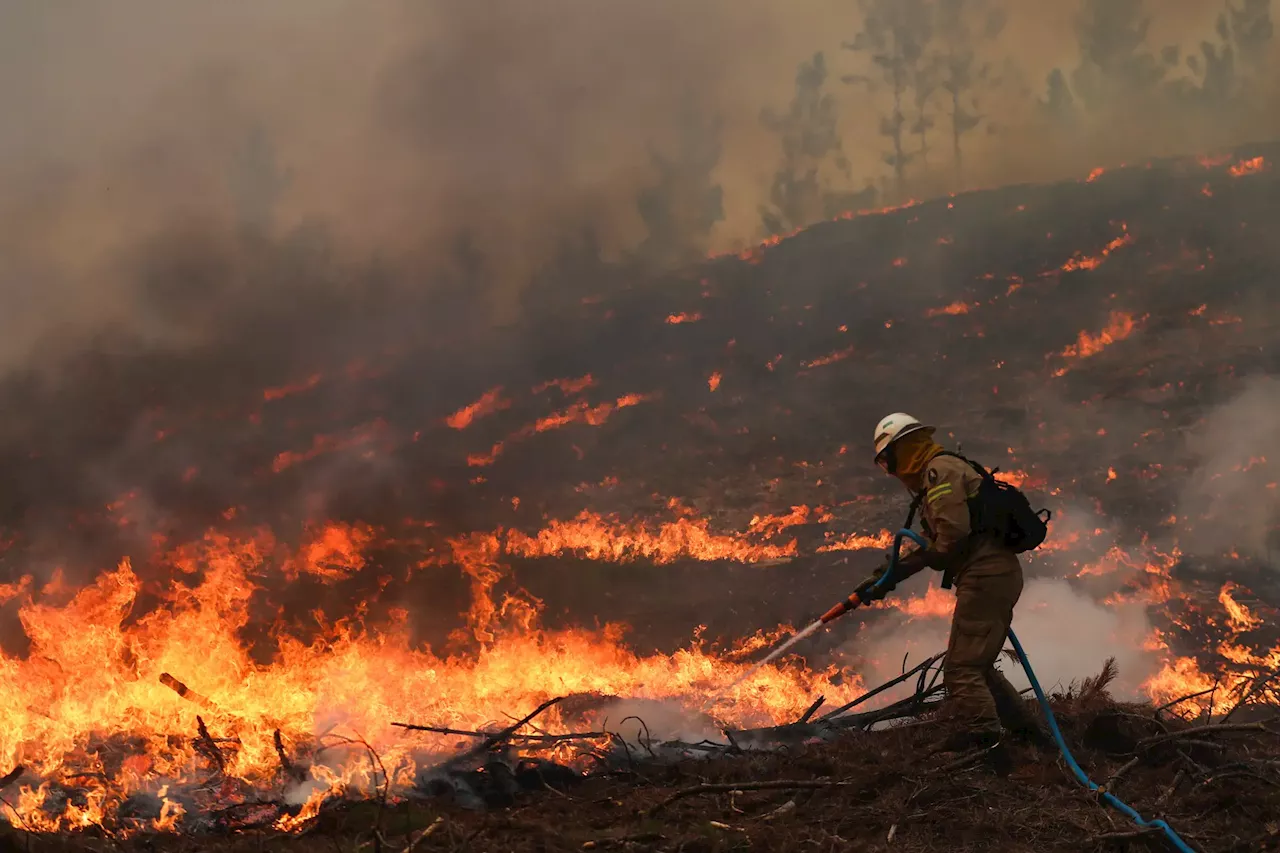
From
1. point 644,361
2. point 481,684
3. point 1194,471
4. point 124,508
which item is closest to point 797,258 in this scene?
point 644,361

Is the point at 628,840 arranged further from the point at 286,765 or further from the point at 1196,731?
the point at 1196,731

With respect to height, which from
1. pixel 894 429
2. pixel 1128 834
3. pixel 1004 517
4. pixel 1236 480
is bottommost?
pixel 1236 480

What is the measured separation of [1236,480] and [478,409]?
22.8 meters

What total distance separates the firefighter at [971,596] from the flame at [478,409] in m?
24.1

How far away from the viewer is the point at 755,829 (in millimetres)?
4352

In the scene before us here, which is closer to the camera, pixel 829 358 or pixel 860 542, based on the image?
pixel 860 542

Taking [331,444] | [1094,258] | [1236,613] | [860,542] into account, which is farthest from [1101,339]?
[331,444]

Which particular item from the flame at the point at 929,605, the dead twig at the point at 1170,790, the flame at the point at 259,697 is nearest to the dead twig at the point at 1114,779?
the dead twig at the point at 1170,790

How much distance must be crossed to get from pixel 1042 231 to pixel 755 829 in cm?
4773

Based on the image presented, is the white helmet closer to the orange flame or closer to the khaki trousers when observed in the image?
the khaki trousers

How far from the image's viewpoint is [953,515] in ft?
18.2

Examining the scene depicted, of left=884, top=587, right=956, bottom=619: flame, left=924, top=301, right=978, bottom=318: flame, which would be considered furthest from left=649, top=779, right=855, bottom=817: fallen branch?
left=924, top=301, right=978, bottom=318: flame

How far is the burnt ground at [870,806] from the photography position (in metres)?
4.21

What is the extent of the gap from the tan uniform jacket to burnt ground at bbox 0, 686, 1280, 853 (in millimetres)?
1310
